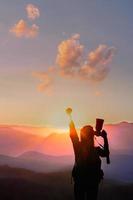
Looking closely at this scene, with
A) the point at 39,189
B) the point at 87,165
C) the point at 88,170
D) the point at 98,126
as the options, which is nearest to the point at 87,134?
the point at 98,126

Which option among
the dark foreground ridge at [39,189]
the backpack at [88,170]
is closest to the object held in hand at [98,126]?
the backpack at [88,170]

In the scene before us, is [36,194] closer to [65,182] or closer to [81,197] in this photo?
[65,182]

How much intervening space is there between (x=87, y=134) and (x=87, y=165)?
775mm

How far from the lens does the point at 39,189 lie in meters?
63.1

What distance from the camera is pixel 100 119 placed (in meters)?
10.7

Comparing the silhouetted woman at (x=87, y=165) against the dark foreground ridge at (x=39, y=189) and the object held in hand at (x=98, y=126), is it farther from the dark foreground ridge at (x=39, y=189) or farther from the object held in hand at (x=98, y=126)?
the dark foreground ridge at (x=39, y=189)

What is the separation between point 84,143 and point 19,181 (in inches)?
2099

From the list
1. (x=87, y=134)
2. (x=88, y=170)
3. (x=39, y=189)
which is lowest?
(x=39, y=189)

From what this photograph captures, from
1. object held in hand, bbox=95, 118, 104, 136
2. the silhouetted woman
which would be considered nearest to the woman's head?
the silhouetted woman

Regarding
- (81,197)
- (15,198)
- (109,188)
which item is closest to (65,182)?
(109,188)

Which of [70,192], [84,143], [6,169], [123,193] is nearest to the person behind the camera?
[84,143]

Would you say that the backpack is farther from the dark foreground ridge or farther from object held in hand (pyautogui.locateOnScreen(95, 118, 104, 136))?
the dark foreground ridge

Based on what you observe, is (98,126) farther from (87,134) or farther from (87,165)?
(87,165)

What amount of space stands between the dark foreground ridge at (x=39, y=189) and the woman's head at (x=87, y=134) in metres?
40.5
